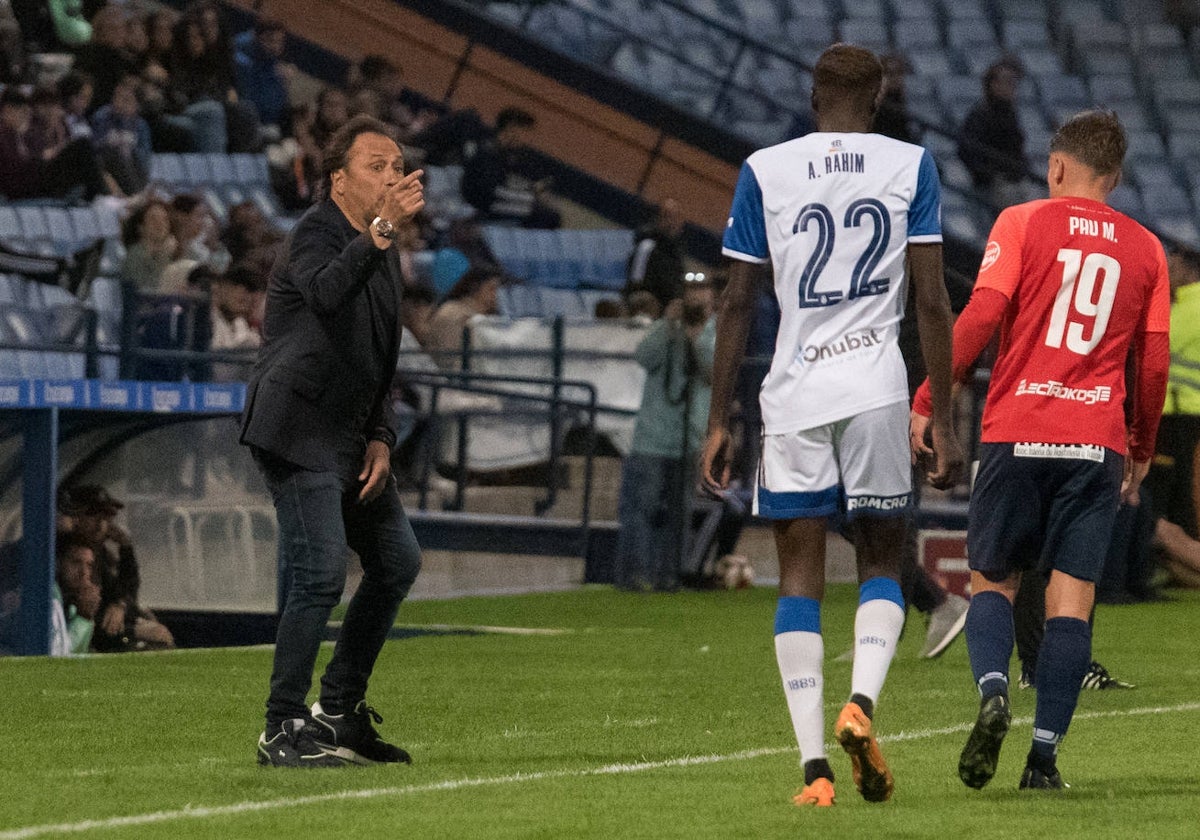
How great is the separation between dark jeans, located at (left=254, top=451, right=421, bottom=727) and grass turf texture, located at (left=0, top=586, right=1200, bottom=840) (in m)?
0.26

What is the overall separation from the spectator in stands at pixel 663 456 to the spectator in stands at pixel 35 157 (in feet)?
15.7

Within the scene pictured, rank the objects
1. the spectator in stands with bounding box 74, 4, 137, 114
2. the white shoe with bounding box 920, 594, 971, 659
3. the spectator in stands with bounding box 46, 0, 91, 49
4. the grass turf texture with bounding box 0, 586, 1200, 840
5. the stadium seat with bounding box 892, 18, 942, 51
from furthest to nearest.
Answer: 1. the stadium seat with bounding box 892, 18, 942, 51
2. the spectator in stands with bounding box 46, 0, 91, 49
3. the spectator in stands with bounding box 74, 4, 137, 114
4. the white shoe with bounding box 920, 594, 971, 659
5. the grass turf texture with bounding box 0, 586, 1200, 840

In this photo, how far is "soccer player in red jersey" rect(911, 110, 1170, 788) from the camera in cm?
599

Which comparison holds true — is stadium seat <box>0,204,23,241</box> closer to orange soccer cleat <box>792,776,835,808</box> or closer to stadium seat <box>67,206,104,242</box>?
stadium seat <box>67,206,104,242</box>

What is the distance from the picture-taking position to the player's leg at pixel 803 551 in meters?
5.59

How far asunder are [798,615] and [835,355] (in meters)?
0.64

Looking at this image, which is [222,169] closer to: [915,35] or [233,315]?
[233,315]

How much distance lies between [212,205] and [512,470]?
4.05 m

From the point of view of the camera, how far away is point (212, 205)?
744 inches

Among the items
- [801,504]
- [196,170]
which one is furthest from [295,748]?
[196,170]

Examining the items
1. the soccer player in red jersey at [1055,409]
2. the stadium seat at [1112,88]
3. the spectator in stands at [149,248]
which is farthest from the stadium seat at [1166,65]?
the soccer player in red jersey at [1055,409]

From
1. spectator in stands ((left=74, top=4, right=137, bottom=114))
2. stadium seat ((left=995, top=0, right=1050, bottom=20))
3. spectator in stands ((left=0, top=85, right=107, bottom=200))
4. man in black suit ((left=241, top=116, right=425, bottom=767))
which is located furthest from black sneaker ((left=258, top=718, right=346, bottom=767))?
stadium seat ((left=995, top=0, right=1050, bottom=20))

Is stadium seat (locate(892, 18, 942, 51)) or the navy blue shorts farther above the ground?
stadium seat (locate(892, 18, 942, 51))

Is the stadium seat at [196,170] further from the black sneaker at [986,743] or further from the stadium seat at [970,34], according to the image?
the black sneaker at [986,743]
